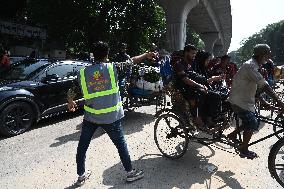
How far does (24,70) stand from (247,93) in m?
5.83

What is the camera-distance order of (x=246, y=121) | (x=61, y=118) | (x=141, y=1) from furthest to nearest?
1. (x=141, y=1)
2. (x=61, y=118)
3. (x=246, y=121)

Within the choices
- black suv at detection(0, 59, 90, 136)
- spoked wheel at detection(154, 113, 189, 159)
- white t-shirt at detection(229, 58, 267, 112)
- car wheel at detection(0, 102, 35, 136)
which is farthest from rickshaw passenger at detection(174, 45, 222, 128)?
car wheel at detection(0, 102, 35, 136)

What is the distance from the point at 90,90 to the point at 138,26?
2254 centimetres

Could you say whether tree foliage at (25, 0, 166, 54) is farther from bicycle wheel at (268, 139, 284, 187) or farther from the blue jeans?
bicycle wheel at (268, 139, 284, 187)

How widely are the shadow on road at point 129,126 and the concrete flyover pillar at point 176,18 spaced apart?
68.5ft

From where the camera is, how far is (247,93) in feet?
14.8

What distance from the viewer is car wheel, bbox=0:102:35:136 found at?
264 inches

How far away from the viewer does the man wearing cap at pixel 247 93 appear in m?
4.35

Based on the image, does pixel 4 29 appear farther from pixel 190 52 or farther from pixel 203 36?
pixel 203 36

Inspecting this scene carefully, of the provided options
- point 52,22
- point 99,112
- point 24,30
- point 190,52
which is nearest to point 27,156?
point 99,112

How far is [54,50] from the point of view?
86.3ft

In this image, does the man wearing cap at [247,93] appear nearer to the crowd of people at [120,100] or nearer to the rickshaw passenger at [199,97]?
the crowd of people at [120,100]

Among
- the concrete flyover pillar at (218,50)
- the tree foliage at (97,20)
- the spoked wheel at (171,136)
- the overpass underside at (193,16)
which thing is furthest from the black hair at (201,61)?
the concrete flyover pillar at (218,50)

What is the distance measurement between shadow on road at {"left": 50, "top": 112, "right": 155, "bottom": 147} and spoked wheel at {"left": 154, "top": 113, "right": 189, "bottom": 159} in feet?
4.91
